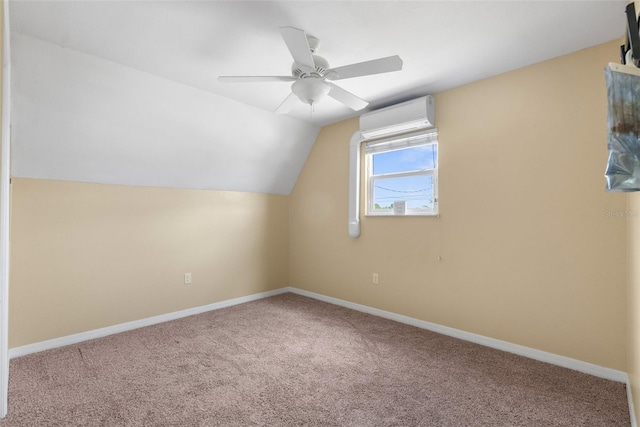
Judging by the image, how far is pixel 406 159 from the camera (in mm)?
3352

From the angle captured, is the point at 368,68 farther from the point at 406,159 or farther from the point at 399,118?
the point at 406,159

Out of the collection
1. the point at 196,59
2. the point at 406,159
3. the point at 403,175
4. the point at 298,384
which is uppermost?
the point at 196,59

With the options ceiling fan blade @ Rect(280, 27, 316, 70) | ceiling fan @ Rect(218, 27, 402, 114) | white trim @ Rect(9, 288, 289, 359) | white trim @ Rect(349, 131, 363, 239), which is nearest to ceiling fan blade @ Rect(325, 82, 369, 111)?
ceiling fan @ Rect(218, 27, 402, 114)

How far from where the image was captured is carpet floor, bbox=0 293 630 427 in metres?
1.72

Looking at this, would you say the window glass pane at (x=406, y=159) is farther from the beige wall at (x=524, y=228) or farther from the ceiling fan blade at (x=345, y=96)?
the ceiling fan blade at (x=345, y=96)

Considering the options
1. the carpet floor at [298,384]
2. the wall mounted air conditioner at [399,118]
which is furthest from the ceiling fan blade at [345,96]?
the carpet floor at [298,384]

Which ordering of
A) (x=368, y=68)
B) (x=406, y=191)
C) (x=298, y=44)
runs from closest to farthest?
(x=298, y=44)
(x=368, y=68)
(x=406, y=191)

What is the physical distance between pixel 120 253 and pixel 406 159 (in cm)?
317

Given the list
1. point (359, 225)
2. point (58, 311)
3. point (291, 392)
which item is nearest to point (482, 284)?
point (359, 225)

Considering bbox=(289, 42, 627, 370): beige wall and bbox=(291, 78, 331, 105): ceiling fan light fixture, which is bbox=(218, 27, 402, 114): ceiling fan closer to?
bbox=(291, 78, 331, 105): ceiling fan light fixture

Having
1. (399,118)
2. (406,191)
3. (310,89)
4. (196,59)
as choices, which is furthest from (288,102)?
(406,191)

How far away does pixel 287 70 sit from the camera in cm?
253

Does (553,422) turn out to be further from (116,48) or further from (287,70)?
(116,48)

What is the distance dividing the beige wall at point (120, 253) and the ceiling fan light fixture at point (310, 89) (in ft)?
7.00
